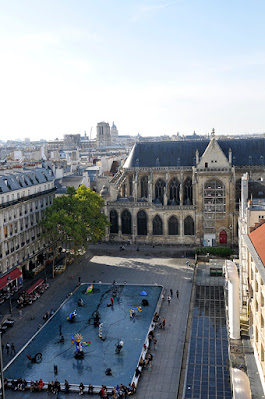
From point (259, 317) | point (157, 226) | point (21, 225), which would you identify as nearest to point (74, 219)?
point (21, 225)

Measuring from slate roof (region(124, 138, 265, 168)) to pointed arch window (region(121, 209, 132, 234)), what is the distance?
11421 mm

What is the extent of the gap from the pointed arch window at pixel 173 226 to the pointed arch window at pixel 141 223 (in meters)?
4.82

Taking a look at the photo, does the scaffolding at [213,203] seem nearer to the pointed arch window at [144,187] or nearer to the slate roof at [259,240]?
the pointed arch window at [144,187]

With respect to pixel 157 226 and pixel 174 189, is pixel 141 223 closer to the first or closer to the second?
pixel 157 226

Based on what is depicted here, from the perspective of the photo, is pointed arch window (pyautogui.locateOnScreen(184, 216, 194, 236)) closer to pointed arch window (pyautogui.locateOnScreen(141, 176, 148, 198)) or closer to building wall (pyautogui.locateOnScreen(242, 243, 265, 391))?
pointed arch window (pyautogui.locateOnScreen(141, 176, 148, 198))

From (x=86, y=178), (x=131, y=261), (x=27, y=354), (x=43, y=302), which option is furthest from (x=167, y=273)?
(x=86, y=178)

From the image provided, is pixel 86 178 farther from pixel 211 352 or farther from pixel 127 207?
pixel 211 352

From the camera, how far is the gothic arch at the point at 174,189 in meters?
83.9

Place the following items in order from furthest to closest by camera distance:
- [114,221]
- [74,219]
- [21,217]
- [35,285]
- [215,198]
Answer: [114,221]
[215,198]
[74,219]
[21,217]
[35,285]

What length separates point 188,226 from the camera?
79.2 meters

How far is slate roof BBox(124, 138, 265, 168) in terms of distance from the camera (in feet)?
261

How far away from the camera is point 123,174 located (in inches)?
3430

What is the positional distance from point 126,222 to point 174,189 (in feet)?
40.0

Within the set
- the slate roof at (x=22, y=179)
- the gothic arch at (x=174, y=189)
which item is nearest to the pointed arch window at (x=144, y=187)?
the gothic arch at (x=174, y=189)
